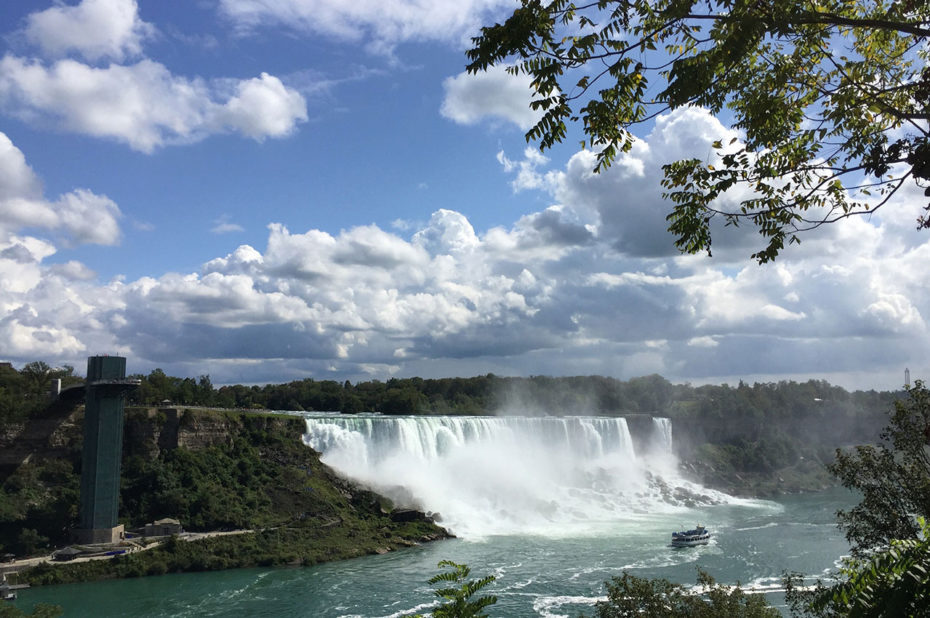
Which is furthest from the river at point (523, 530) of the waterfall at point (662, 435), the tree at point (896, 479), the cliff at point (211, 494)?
the tree at point (896, 479)

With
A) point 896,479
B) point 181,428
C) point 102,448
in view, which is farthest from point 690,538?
point 102,448

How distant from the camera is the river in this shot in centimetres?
2356

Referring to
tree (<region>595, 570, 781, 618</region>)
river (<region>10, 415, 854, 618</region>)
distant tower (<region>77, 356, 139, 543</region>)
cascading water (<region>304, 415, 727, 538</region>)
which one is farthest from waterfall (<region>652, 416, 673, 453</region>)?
tree (<region>595, 570, 781, 618</region>)

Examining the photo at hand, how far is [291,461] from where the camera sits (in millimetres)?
39625

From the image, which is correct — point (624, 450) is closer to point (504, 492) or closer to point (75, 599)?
point (504, 492)

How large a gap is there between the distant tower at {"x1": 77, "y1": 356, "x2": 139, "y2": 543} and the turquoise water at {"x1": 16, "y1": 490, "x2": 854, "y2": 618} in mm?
4506

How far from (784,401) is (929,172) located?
287ft

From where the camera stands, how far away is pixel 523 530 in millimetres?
37719

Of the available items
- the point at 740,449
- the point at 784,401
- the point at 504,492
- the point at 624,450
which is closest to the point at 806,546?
the point at 504,492

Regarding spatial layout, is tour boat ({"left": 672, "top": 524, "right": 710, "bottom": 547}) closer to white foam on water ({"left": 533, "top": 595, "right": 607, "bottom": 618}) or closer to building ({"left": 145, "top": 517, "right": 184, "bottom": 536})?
white foam on water ({"left": 533, "top": 595, "right": 607, "bottom": 618})

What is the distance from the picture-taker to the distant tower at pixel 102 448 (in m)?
30.3

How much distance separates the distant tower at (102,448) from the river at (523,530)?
456cm

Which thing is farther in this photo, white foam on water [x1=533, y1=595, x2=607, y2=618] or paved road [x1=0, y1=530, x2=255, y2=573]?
paved road [x1=0, y1=530, x2=255, y2=573]

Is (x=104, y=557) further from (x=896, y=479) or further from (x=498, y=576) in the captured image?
(x=896, y=479)
